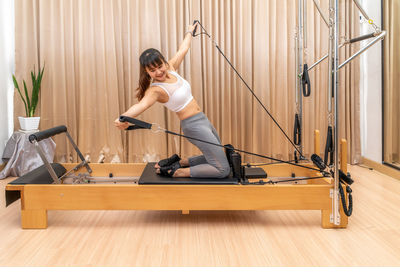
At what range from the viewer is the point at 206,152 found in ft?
7.61

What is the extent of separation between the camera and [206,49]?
3727mm

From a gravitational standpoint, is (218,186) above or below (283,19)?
below

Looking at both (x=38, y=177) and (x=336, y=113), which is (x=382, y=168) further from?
(x=38, y=177)

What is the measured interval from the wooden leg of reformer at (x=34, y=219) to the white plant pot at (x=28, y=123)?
1.49m

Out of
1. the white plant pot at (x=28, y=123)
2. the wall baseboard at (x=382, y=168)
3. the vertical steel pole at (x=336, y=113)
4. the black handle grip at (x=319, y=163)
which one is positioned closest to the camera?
the vertical steel pole at (x=336, y=113)

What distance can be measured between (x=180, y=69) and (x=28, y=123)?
1.49m

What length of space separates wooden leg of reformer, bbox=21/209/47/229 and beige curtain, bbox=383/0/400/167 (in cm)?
290

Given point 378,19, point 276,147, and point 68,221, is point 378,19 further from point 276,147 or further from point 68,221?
point 68,221

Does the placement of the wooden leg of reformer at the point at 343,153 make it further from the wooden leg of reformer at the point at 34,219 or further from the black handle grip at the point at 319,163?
the wooden leg of reformer at the point at 34,219

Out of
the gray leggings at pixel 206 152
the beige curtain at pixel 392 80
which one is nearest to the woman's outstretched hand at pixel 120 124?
the gray leggings at pixel 206 152

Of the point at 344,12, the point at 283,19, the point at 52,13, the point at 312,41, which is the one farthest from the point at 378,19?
the point at 52,13

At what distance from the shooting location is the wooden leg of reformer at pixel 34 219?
2133 mm

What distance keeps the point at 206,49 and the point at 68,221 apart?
7.08 feet

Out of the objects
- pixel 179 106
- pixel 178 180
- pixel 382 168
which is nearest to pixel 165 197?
pixel 178 180
